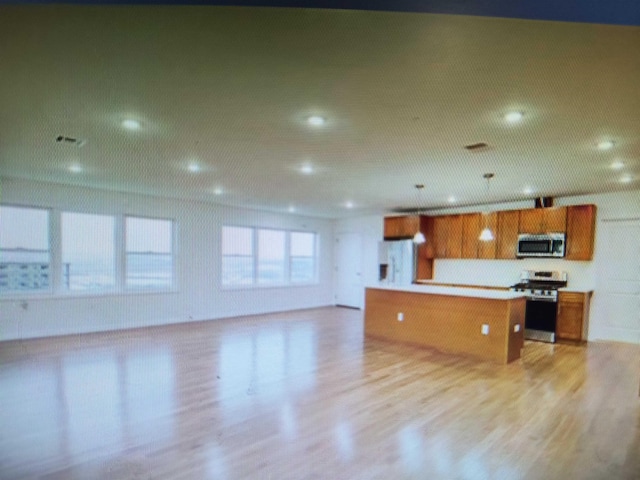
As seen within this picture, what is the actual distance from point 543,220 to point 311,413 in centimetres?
548

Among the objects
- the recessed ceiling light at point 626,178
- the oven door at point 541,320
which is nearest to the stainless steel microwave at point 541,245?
the oven door at point 541,320

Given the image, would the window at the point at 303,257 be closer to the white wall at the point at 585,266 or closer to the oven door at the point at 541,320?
the white wall at the point at 585,266

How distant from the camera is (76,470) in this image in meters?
2.19

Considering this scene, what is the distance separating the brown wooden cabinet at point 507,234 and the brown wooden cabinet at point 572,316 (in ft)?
3.58

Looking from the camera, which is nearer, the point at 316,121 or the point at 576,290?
the point at 316,121

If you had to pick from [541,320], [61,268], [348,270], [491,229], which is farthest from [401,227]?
[61,268]

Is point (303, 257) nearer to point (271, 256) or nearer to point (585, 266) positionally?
point (271, 256)

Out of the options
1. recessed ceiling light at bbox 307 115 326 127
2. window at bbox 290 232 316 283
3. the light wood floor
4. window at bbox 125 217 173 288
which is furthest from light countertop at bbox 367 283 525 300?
window at bbox 125 217 173 288

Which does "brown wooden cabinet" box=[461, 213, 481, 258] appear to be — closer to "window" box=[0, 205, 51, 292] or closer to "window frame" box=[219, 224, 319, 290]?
"window frame" box=[219, 224, 319, 290]

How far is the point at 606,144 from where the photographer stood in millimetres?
3412

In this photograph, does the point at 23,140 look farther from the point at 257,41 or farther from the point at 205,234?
A: the point at 205,234

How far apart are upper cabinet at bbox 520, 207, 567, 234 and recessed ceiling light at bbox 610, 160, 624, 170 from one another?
1.95 meters

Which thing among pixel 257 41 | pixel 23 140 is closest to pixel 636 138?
pixel 257 41

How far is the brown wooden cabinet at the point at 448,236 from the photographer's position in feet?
24.4
